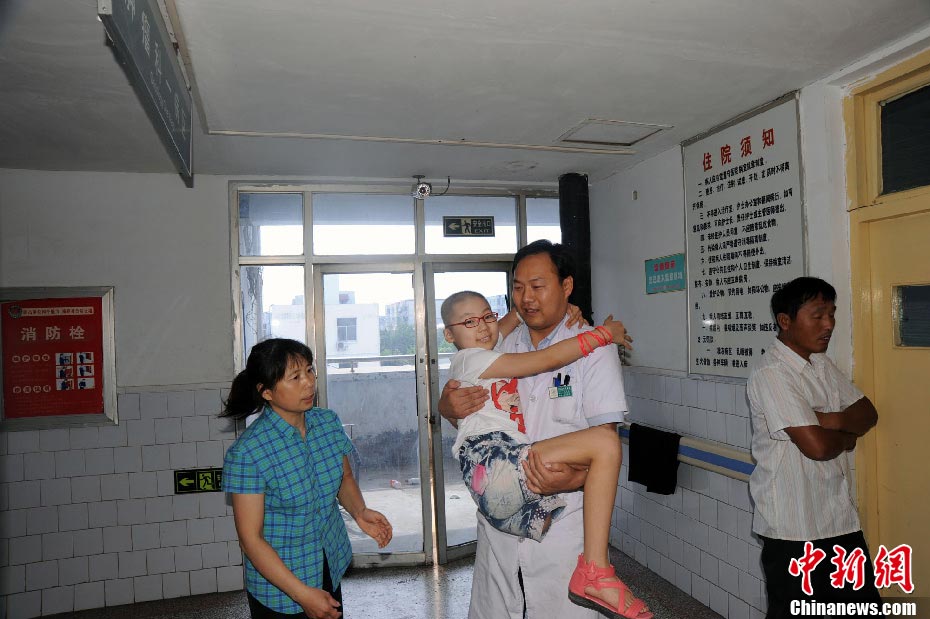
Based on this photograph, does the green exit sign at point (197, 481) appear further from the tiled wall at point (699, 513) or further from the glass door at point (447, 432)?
the tiled wall at point (699, 513)

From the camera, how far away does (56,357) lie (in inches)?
162

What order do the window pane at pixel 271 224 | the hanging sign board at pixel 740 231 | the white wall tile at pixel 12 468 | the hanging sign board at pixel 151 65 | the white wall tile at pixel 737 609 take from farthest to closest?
the window pane at pixel 271 224, the white wall tile at pixel 12 468, the white wall tile at pixel 737 609, the hanging sign board at pixel 740 231, the hanging sign board at pixel 151 65

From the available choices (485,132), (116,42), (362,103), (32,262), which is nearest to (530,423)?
(116,42)

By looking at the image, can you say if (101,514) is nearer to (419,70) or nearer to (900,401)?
(419,70)

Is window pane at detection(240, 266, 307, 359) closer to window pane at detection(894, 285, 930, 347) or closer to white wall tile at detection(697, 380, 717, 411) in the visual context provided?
white wall tile at detection(697, 380, 717, 411)

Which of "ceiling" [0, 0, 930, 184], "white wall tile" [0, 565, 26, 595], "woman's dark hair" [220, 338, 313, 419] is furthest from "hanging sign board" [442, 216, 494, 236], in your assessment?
→ "white wall tile" [0, 565, 26, 595]

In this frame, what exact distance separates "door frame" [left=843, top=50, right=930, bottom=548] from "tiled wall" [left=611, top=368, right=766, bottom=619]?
23.9 inches

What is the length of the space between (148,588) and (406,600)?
185 centimetres

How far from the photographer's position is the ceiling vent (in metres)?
3.51

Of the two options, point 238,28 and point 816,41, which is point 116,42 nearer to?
point 238,28

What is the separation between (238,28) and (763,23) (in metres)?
A: 2.04

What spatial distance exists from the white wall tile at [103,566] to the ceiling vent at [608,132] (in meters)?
4.19

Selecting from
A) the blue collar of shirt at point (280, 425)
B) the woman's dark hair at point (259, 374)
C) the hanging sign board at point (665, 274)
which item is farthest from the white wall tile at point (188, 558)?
the hanging sign board at point (665, 274)

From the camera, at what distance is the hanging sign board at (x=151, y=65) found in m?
1.32
